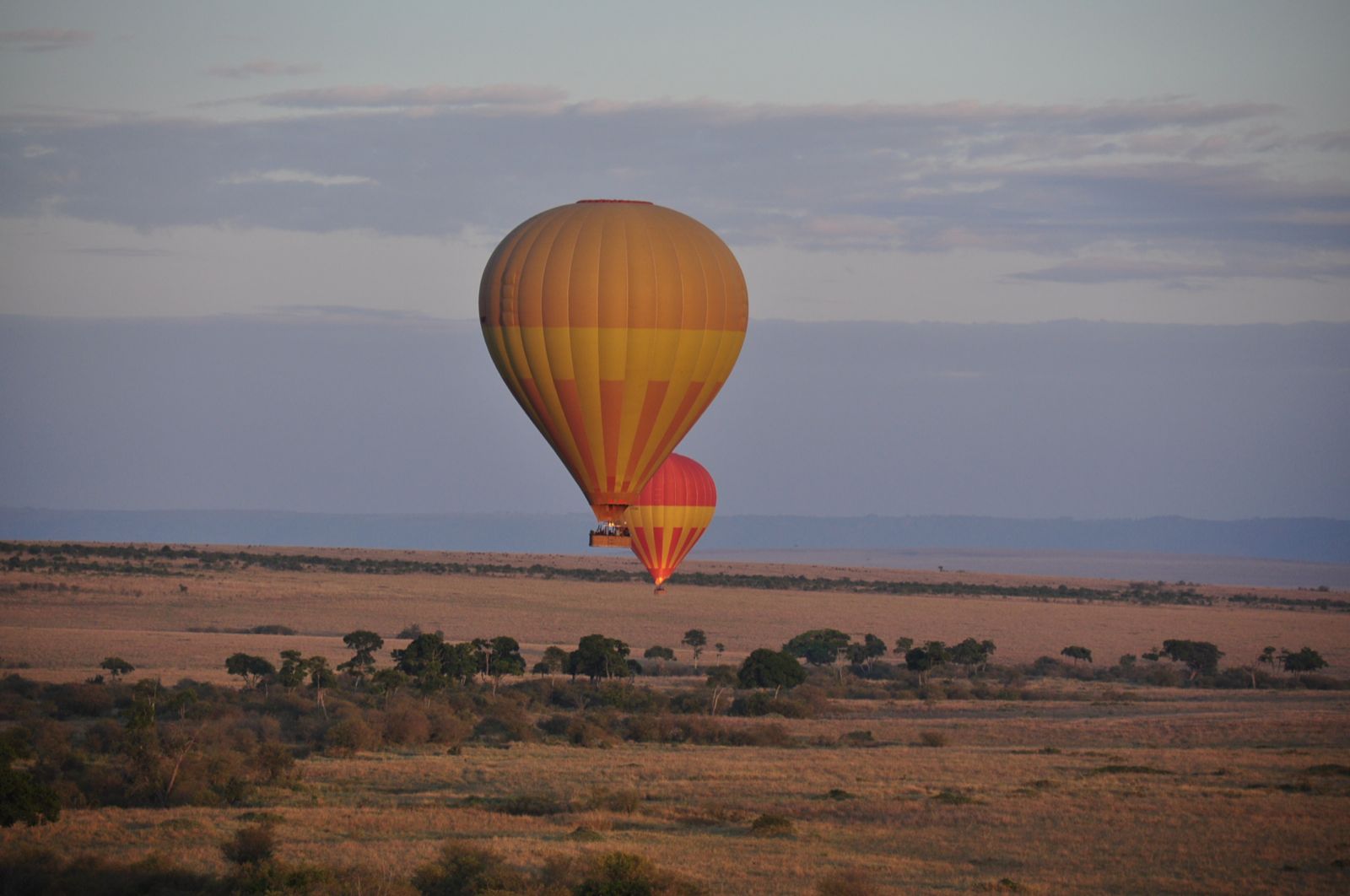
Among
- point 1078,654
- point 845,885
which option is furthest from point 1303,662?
point 845,885

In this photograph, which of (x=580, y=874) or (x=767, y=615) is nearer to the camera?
(x=580, y=874)

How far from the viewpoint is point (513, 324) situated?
30547mm

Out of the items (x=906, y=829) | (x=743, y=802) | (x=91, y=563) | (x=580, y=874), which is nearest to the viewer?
(x=580, y=874)

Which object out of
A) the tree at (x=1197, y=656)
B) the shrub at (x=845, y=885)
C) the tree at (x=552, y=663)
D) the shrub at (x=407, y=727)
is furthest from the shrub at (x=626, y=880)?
the tree at (x=1197, y=656)

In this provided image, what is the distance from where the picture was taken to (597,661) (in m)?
51.4

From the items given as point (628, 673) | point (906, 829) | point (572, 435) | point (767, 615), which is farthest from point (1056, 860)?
point (767, 615)

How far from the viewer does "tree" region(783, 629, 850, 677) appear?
213 ft

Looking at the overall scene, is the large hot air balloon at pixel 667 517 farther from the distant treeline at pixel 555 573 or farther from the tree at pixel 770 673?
the distant treeline at pixel 555 573

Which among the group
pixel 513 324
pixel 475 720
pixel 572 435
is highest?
pixel 513 324

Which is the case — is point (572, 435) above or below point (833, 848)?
above

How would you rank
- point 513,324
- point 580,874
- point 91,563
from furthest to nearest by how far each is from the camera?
point 91,563 < point 513,324 < point 580,874

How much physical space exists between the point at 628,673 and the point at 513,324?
2357 cm

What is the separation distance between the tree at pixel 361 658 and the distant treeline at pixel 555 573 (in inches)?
2069

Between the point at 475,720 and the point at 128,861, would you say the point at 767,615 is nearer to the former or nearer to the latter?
the point at 475,720
